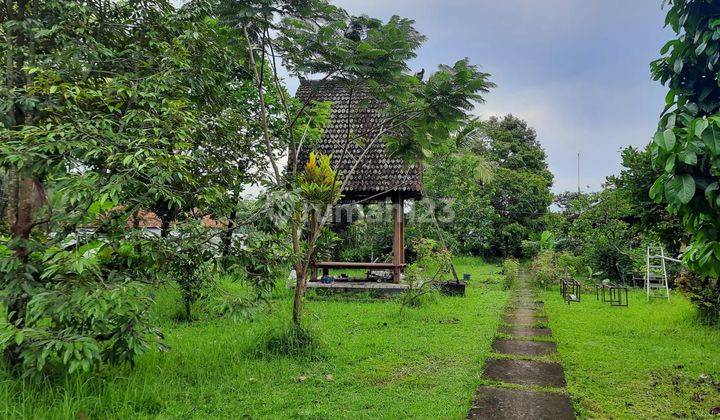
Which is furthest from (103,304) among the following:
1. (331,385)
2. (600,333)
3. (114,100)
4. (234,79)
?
(600,333)

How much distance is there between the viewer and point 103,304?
3.13 meters

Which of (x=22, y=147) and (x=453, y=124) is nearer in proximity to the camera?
(x=22, y=147)

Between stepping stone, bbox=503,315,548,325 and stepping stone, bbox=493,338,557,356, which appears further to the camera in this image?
stepping stone, bbox=503,315,548,325

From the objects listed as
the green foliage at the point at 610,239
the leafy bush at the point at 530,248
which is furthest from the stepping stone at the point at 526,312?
the leafy bush at the point at 530,248

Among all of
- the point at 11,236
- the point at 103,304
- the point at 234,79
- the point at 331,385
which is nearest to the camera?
the point at 103,304

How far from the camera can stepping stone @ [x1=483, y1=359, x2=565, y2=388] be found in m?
4.47

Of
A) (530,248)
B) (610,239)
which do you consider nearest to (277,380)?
(610,239)

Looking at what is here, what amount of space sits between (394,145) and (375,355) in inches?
118

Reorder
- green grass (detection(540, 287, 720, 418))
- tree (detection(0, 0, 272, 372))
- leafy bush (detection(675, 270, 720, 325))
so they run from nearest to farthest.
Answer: tree (detection(0, 0, 272, 372)) → green grass (detection(540, 287, 720, 418)) → leafy bush (detection(675, 270, 720, 325))

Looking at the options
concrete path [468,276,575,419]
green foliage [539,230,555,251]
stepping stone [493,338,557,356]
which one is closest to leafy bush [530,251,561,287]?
green foliage [539,230,555,251]

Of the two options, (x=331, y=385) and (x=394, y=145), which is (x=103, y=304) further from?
(x=394, y=145)

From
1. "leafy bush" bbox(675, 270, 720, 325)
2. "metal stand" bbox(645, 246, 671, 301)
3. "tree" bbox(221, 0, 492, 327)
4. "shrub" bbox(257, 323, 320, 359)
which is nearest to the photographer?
"tree" bbox(221, 0, 492, 327)

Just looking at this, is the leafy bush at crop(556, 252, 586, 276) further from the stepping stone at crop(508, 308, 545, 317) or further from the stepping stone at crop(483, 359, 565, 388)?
the stepping stone at crop(483, 359, 565, 388)

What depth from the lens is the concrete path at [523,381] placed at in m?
3.71
